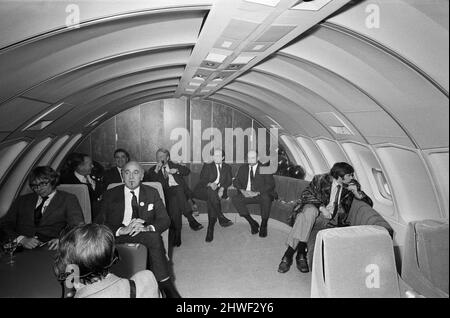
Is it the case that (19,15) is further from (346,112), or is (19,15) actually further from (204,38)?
(346,112)

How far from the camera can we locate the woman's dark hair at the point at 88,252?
5.36ft

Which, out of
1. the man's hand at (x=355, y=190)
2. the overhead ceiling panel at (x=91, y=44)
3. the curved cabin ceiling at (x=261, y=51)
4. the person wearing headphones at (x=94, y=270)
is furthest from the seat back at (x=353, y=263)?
the overhead ceiling panel at (x=91, y=44)

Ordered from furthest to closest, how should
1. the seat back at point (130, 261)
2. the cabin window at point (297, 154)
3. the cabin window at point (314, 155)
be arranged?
the cabin window at point (297, 154), the cabin window at point (314, 155), the seat back at point (130, 261)

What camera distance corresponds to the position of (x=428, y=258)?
152 centimetres

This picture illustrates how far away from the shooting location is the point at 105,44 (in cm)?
295

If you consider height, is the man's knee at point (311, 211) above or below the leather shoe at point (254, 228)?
above

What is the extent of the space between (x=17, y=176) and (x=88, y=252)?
510 centimetres

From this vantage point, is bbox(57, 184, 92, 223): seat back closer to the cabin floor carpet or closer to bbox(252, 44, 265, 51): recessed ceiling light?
the cabin floor carpet

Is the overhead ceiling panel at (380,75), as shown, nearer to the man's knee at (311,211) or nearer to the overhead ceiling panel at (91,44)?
the overhead ceiling panel at (91,44)

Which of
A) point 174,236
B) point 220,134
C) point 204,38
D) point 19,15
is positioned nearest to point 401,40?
point 204,38

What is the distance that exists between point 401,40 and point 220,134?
24.8 feet

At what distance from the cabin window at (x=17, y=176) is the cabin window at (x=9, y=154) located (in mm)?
707

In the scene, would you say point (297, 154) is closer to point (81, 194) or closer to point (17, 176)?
point (81, 194)

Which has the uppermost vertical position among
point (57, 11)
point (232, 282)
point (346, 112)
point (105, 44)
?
point (105, 44)
